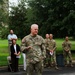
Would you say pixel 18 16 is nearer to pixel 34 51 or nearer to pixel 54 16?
pixel 54 16

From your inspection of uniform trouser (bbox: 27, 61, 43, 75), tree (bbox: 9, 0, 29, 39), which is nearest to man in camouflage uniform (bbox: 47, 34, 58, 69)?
uniform trouser (bbox: 27, 61, 43, 75)

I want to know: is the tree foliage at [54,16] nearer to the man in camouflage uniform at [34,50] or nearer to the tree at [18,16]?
the tree at [18,16]

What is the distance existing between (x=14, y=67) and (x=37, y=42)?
6.83 meters

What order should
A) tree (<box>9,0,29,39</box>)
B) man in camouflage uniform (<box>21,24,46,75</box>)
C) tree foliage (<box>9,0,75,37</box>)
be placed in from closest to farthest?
man in camouflage uniform (<box>21,24,46,75</box>) → tree foliage (<box>9,0,75,37</box>) → tree (<box>9,0,29,39</box>)

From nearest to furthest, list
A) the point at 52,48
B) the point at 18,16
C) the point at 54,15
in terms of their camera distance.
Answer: the point at 52,48, the point at 54,15, the point at 18,16

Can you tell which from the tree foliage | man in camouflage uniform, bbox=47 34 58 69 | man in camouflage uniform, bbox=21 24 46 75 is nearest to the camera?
man in camouflage uniform, bbox=21 24 46 75

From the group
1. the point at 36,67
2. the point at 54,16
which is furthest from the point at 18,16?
the point at 36,67

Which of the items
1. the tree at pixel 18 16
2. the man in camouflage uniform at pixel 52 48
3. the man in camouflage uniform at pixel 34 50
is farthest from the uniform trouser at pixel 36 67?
the tree at pixel 18 16

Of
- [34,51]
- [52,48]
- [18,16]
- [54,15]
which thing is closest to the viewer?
[34,51]

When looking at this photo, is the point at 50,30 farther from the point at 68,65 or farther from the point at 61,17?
the point at 68,65

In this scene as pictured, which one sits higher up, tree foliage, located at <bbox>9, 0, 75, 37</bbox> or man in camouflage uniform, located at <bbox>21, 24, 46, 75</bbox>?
tree foliage, located at <bbox>9, 0, 75, 37</bbox>

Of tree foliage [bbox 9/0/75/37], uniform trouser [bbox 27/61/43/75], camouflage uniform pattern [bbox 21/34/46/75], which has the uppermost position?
tree foliage [bbox 9/0/75/37]

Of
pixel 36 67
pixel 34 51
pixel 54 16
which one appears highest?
pixel 54 16

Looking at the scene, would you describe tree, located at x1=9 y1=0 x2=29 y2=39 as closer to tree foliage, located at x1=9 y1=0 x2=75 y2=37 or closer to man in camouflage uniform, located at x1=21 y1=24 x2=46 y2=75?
tree foliage, located at x1=9 y1=0 x2=75 y2=37
